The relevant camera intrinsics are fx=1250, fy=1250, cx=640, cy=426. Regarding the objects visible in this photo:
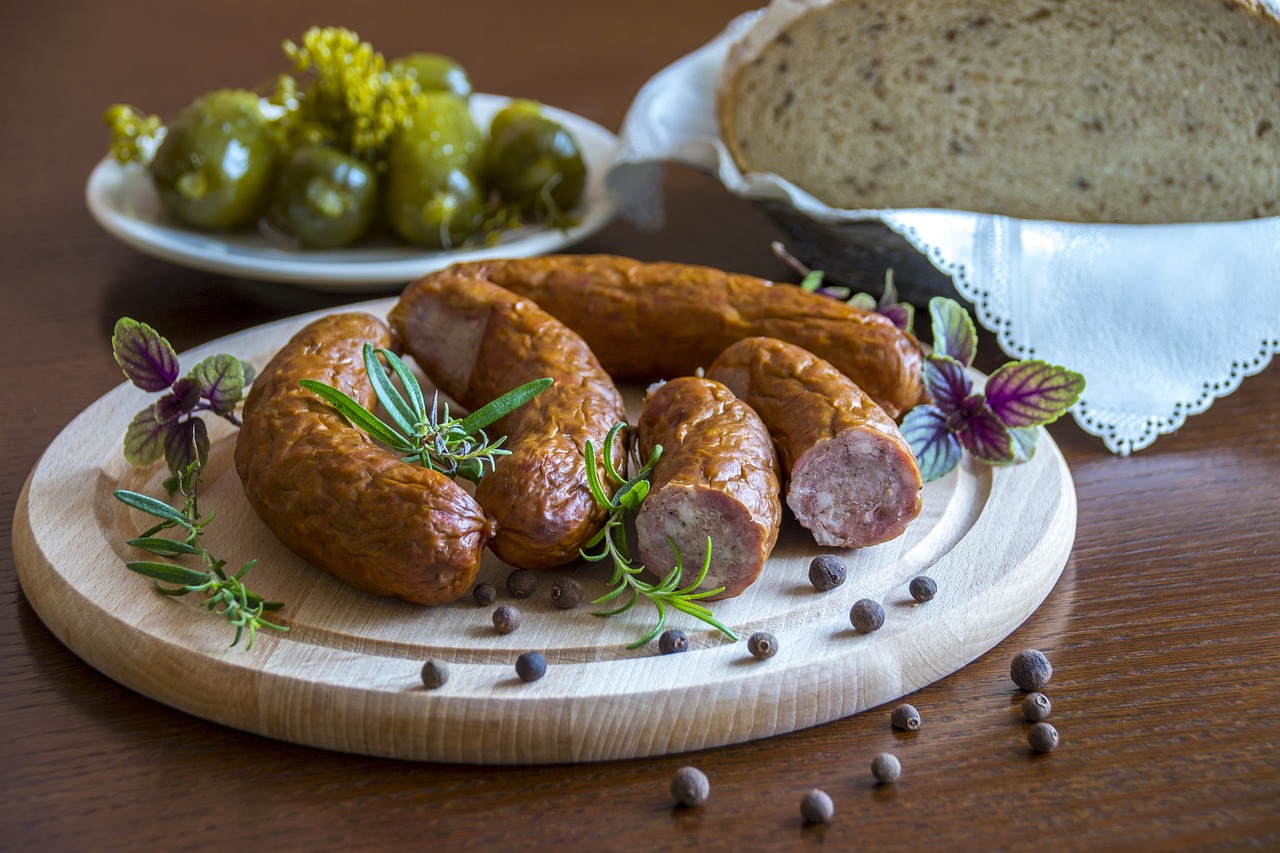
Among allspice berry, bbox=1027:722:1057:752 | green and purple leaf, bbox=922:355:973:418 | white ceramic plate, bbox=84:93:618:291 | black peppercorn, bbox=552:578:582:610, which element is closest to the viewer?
allspice berry, bbox=1027:722:1057:752

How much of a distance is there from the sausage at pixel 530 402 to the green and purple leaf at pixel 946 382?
51cm

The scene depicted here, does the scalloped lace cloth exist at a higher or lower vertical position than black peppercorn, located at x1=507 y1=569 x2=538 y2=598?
higher

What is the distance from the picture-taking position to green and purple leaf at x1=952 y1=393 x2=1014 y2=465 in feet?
6.47

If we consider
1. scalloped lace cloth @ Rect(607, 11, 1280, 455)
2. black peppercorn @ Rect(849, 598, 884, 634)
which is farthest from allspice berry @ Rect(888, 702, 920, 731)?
scalloped lace cloth @ Rect(607, 11, 1280, 455)

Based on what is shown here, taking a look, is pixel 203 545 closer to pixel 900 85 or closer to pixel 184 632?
pixel 184 632

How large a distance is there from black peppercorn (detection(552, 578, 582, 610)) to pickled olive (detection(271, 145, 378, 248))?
4.38ft

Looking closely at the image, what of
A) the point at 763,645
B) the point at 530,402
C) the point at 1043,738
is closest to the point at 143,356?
the point at 530,402

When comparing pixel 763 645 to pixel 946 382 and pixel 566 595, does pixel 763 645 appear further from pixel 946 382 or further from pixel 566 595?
pixel 946 382

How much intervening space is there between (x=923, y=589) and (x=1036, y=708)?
23 centimetres

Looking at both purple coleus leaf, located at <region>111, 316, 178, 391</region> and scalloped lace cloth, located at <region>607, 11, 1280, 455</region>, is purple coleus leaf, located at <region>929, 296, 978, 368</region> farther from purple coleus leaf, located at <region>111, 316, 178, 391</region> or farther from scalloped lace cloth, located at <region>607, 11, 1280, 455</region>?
purple coleus leaf, located at <region>111, 316, 178, 391</region>

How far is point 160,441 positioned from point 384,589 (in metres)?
0.52

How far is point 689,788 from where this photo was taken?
1410mm

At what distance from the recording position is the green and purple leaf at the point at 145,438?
6.28ft

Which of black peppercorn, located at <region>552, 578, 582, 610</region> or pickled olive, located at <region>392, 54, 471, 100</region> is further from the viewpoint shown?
pickled olive, located at <region>392, 54, 471, 100</region>
